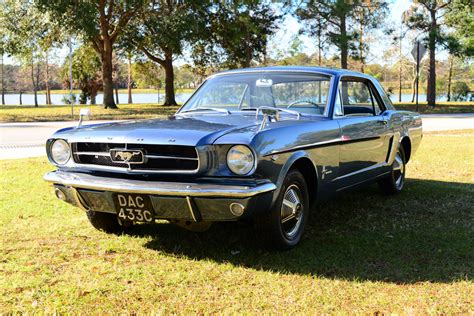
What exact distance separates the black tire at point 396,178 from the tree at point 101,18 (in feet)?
61.3

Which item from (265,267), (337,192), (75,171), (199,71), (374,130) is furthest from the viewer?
(199,71)

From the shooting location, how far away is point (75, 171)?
13.4 feet

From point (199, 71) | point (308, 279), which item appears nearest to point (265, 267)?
point (308, 279)

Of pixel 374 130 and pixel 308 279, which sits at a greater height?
pixel 374 130

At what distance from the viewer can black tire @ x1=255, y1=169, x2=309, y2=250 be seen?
148 inches

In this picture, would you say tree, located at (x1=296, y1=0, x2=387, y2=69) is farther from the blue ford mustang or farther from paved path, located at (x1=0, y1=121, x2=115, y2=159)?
the blue ford mustang

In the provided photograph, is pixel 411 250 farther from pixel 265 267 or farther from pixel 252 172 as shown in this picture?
pixel 252 172

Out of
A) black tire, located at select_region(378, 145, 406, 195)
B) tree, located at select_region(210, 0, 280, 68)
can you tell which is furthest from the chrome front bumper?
tree, located at select_region(210, 0, 280, 68)

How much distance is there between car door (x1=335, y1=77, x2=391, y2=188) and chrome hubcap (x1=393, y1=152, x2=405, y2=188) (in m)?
0.51

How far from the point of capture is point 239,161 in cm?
349

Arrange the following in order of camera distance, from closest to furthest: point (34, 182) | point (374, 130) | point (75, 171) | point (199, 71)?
point (75, 171), point (374, 130), point (34, 182), point (199, 71)

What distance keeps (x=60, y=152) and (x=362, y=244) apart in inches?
104

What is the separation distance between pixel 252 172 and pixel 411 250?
5.30ft

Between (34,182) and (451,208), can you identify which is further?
(34,182)
